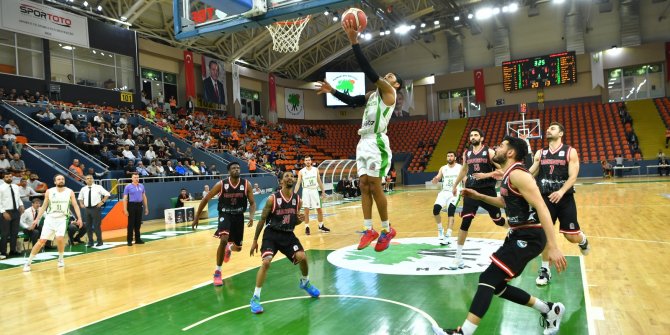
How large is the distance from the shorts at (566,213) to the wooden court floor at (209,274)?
0.70 m

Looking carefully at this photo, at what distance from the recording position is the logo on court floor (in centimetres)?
655

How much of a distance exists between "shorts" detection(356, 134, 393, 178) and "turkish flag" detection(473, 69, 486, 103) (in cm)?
3167

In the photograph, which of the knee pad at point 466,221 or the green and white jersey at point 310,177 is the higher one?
the green and white jersey at point 310,177

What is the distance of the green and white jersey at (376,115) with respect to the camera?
4602 millimetres

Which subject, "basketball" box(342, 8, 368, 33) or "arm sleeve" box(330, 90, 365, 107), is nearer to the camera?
"basketball" box(342, 8, 368, 33)

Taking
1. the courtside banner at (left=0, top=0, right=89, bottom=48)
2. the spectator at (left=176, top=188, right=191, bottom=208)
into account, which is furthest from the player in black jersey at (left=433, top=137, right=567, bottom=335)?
the courtside banner at (left=0, top=0, right=89, bottom=48)

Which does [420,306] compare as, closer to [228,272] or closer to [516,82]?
[228,272]

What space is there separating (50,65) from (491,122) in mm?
27242

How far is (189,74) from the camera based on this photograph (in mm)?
27406

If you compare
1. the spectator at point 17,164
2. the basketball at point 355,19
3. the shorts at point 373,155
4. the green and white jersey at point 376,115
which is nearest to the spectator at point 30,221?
the spectator at point 17,164

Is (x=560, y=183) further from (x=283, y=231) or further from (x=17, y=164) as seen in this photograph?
(x=17, y=164)

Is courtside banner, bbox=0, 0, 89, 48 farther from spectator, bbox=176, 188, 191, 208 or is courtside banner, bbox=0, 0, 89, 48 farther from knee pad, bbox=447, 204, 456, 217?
knee pad, bbox=447, 204, 456, 217

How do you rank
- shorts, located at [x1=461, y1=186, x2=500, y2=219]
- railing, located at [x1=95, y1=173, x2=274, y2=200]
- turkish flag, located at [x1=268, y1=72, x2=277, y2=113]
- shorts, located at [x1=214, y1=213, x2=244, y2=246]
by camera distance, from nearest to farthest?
shorts, located at [x1=461, y1=186, x2=500, y2=219] < shorts, located at [x1=214, y1=213, x2=244, y2=246] < railing, located at [x1=95, y1=173, x2=274, y2=200] < turkish flag, located at [x1=268, y1=72, x2=277, y2=113]

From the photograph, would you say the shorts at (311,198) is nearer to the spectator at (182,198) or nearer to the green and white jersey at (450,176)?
the green and white jersey at (450,176)
